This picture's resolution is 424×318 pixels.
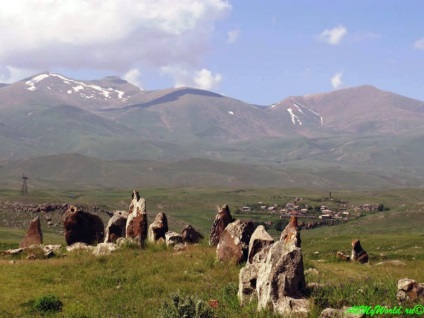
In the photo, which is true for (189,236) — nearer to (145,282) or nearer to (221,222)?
(221,222)

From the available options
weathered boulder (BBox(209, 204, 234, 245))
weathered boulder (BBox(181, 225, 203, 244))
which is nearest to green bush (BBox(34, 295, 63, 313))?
weathered boulder (BBox(181, 225, 203, 244))

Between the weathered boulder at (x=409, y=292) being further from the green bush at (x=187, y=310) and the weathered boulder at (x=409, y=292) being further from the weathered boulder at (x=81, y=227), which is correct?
the weathered boulder at (x=81, y=227)

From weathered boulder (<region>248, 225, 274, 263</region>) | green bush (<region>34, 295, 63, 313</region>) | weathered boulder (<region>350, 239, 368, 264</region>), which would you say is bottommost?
weathered boulder (<region>350, 239, 368, 264</region>)

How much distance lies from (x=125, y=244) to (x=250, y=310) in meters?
18.0

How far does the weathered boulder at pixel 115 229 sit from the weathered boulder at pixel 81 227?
2158 mm

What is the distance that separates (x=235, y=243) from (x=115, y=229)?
1526 centimetres

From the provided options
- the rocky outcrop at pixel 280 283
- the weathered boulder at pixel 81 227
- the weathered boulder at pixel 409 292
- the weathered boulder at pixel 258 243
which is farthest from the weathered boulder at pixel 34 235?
the weathered boulder at pixel 409 292

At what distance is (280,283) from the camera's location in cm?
1880

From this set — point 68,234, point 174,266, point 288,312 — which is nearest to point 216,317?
point 288,312

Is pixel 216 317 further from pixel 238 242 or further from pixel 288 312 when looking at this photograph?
pixel 238 242

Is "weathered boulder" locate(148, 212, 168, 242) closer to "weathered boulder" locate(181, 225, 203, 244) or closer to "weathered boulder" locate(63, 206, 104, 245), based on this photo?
"weathered boulder" locate(181, 225, 203, 244)

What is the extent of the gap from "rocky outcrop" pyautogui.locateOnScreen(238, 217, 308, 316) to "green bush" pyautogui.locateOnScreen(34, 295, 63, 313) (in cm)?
738

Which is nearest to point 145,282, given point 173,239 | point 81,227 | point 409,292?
point 173,239

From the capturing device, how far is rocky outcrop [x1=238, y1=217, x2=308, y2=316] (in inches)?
709
